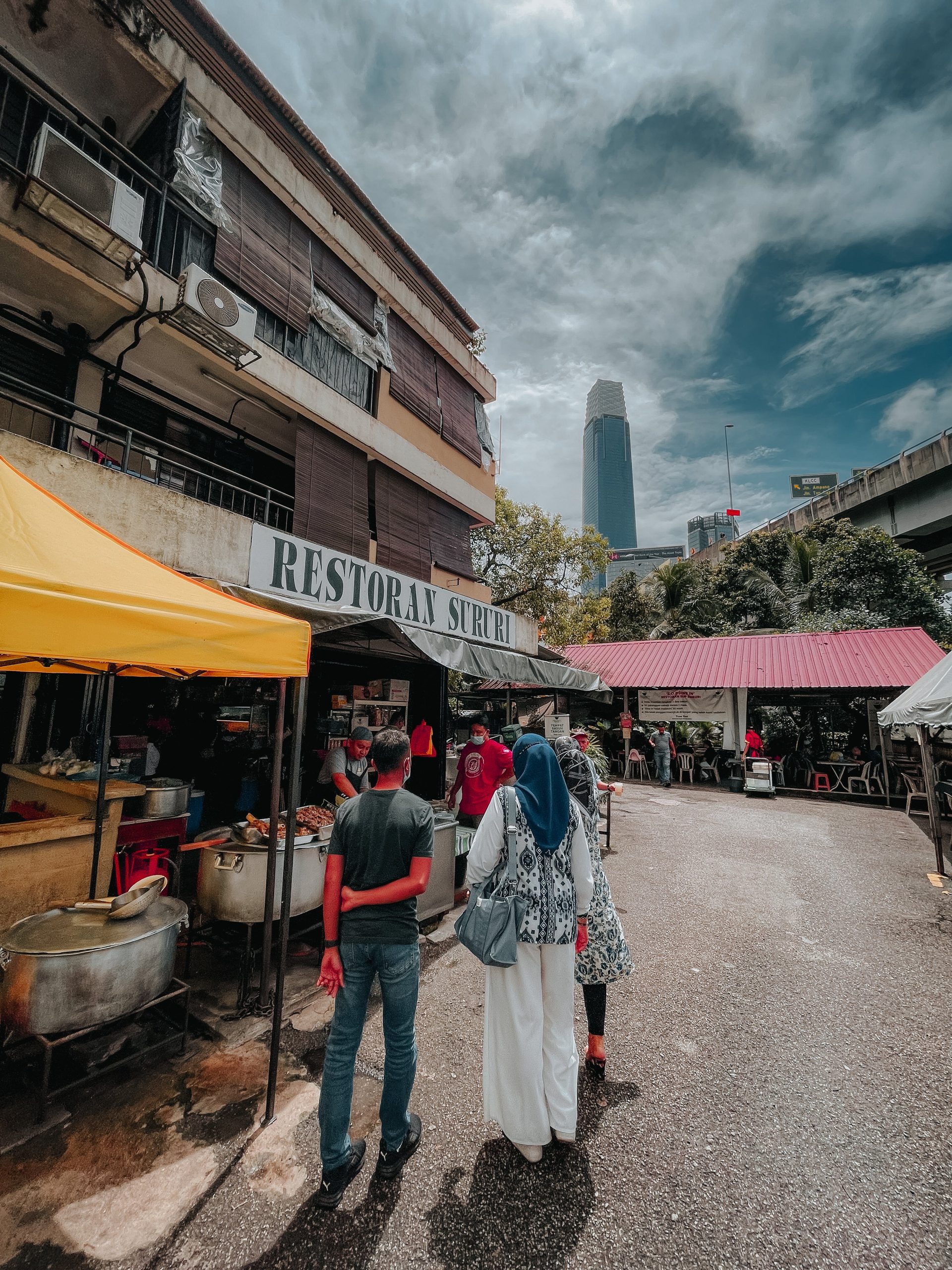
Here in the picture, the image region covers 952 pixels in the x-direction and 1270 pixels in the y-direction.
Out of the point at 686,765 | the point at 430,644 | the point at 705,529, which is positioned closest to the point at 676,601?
the point at 686,765

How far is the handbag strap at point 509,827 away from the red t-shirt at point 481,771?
3536mm

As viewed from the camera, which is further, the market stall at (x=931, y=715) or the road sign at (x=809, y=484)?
the road sign at (x=809, y=484)

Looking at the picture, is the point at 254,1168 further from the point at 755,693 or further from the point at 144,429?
the point at 755,693

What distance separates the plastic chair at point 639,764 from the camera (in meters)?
17.8

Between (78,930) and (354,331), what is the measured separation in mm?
10167

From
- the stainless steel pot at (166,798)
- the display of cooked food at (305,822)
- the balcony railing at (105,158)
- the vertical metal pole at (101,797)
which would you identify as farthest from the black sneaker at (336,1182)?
the balcony railing at (105,158)

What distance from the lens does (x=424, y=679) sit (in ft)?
37.2

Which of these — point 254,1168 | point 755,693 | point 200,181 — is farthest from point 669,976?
point 755,693

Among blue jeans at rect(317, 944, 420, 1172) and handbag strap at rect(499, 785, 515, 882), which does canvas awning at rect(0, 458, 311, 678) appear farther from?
blue jeans at rect(317, 944, 420, 1172)

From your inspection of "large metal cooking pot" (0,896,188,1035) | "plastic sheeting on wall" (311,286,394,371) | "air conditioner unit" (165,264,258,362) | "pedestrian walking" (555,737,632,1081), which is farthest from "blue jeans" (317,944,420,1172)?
"plastic sheeting on wall" (311,286,394,371)

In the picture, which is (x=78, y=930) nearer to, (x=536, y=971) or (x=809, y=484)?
(x=536, y=971)

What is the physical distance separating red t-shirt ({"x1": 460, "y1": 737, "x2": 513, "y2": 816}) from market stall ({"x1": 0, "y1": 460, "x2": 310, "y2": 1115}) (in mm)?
3143

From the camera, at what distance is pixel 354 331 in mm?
10070

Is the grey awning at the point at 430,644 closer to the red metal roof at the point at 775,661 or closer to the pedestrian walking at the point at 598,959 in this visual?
the pedestrian walking at the point at 598,959
